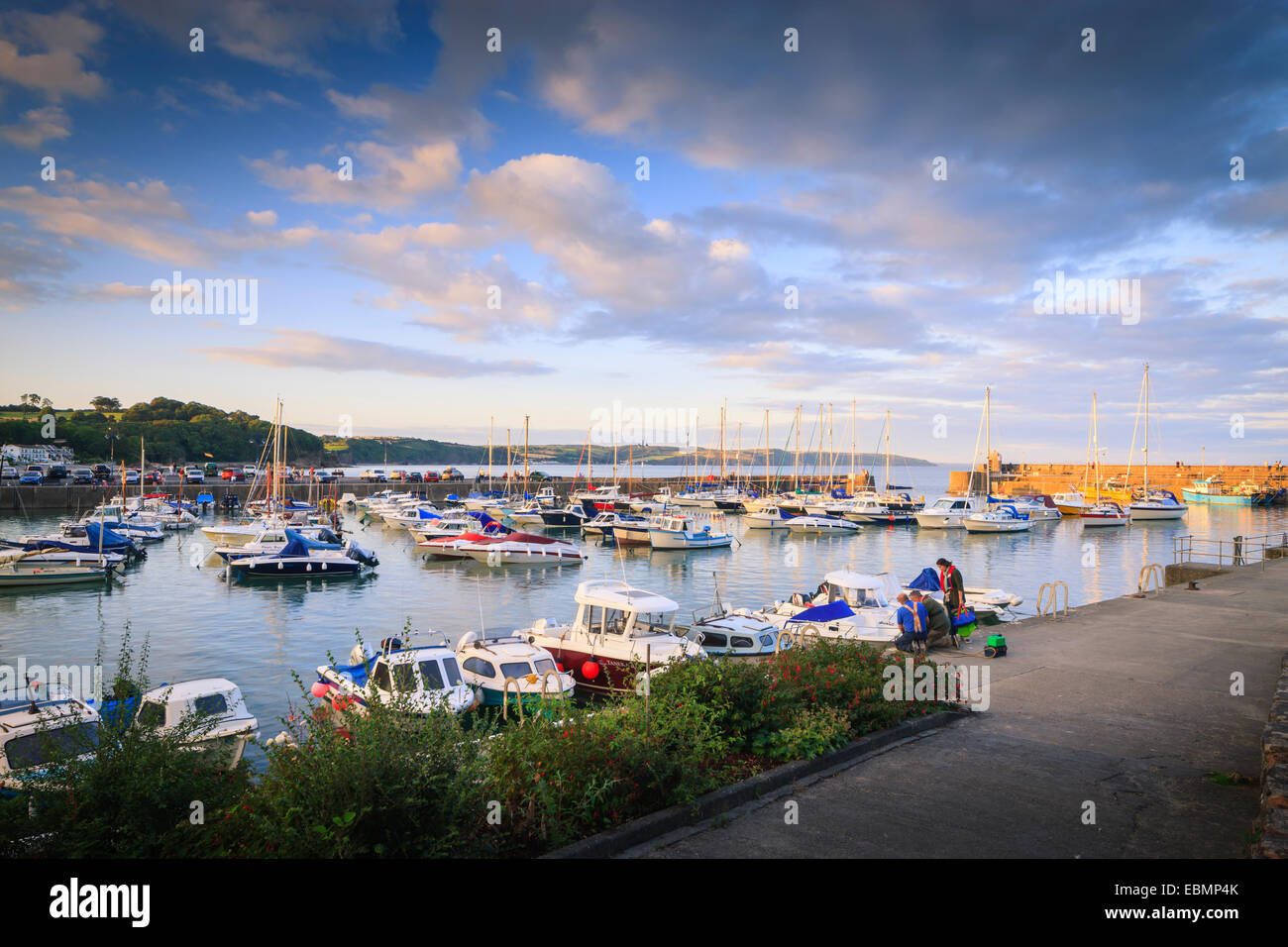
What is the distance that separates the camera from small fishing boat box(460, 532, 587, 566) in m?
49.8

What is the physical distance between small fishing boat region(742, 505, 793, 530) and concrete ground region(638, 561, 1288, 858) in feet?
209

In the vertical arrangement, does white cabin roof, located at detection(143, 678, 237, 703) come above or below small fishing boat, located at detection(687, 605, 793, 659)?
above

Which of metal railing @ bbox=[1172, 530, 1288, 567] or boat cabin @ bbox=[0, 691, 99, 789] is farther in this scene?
metal railing @ bbox=[1172, 530, 1288, 567]

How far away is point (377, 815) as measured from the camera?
5.27m

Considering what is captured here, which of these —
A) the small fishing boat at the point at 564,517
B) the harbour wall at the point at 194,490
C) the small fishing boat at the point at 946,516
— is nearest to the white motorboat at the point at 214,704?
the small fishing boat at the point at 564,517

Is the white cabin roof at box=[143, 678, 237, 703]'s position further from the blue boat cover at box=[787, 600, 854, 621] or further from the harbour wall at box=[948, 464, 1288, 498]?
the harbour wall at box=[948, 464, 1288, 498]

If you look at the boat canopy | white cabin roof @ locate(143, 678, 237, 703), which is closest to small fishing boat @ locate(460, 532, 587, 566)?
the boat canopy

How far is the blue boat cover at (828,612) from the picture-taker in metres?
23.0

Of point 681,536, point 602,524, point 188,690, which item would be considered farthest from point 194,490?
point 188,690

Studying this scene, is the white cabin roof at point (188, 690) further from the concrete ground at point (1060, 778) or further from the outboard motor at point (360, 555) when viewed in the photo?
the outboard motor at point (360, 555)

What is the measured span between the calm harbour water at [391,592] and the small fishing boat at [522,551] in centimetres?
89
